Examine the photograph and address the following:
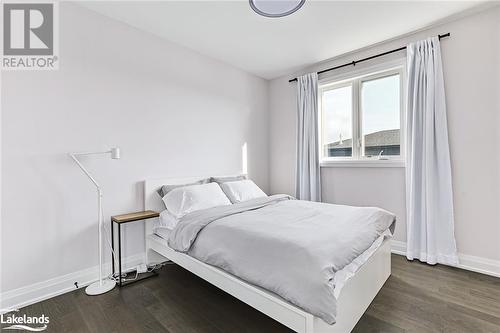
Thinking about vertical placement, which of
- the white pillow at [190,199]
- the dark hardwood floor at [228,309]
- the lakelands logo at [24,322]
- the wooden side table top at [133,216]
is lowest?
the dark hardwood floor at [228,309]

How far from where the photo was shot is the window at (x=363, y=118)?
3158 mm

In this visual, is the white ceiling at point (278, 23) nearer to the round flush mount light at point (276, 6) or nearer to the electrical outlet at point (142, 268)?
the round flush mount light at point (276, 6)

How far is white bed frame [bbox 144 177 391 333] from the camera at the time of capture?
1.35 meters

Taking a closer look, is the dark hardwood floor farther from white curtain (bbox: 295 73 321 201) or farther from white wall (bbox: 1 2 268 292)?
white curtain (bbox: 295 73 321 201)

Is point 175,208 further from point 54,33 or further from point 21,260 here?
point 54,33

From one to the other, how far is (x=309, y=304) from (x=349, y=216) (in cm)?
108

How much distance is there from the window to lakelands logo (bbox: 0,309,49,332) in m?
3.61

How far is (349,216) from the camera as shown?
2148mm

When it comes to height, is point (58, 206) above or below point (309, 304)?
above

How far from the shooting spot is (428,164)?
2.69 m

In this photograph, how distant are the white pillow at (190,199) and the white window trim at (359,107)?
1893 millimetres

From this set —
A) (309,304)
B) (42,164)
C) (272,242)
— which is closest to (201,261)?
(272,242)

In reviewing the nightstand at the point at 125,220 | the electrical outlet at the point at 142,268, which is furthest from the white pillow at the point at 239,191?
the electrical outlet at the point at 142,268

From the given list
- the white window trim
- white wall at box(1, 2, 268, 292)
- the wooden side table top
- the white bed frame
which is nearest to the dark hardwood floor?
the white bed frame
